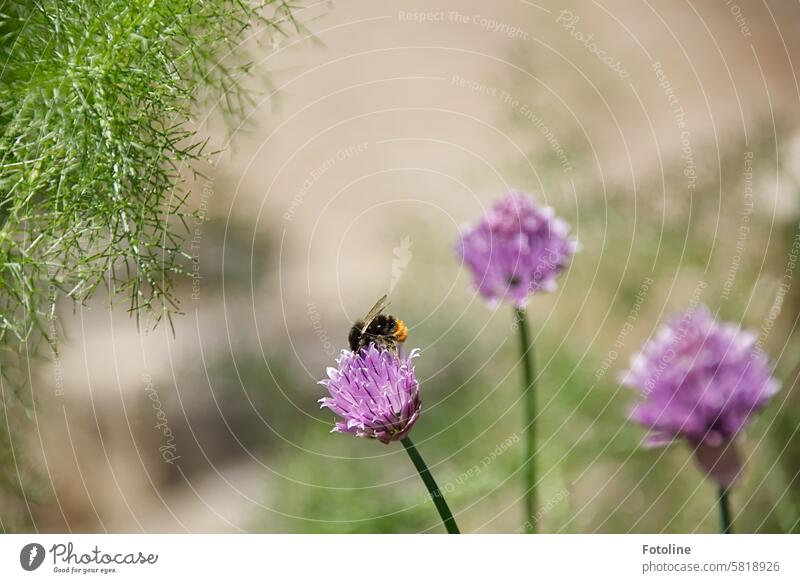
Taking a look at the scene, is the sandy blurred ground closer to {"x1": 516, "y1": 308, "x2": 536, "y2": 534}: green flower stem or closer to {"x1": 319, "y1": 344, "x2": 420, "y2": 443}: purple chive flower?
{"x1": 516, "y1": 308, "x2": 536, "y2": 534}: green flower stem

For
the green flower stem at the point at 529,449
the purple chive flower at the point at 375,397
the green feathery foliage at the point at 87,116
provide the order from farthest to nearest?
the green flower stem at the point at 529,449 < the green feathery foliage at the point at 87,116 < the purple chive flower at the point at 375,397

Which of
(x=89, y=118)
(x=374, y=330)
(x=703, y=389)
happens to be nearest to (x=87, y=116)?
(x=89, y=118)

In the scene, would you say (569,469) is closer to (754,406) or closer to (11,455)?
(754,406)

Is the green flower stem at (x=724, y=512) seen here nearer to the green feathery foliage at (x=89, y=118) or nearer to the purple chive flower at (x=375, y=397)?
the purple chive flower at (x=375, y=397)

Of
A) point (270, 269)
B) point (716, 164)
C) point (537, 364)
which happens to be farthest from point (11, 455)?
point (716, 164)

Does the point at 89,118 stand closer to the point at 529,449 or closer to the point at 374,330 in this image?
the point at 374,330

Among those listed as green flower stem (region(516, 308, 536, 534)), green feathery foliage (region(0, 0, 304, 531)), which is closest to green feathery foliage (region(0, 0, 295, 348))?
green feathery foliage (region(0, 0, 304, 531))

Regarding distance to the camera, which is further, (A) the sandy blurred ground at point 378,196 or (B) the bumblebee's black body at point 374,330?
(A) the sandy blurred ground at point 378,196

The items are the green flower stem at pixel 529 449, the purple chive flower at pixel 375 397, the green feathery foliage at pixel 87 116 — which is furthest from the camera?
the green flower stem at pixel 529 449

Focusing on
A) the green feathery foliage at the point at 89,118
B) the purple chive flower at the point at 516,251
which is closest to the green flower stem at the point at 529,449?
the purple chive flower at the point at 516,251
